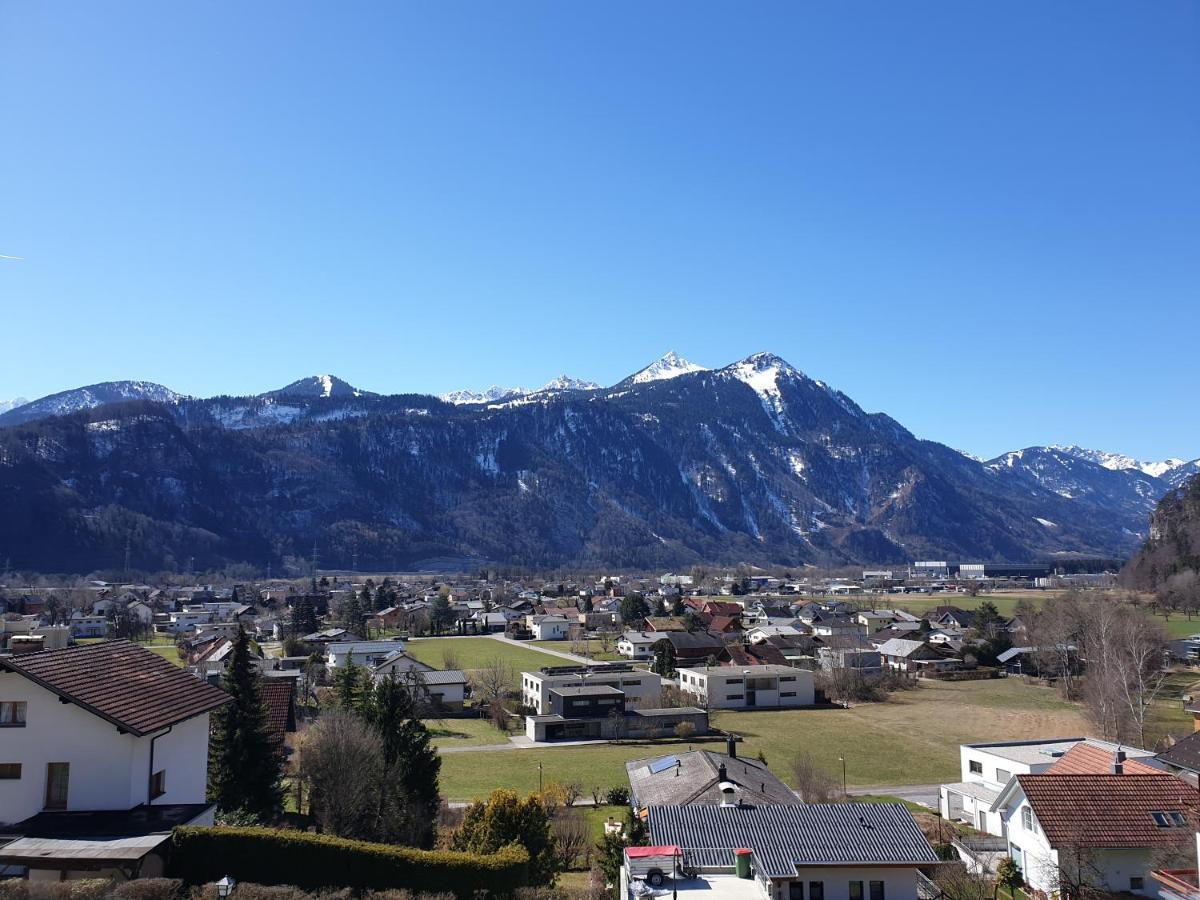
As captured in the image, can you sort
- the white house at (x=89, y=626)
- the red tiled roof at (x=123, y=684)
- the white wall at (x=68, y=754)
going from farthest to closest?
the white house at (x=89, y=626) → the red tiled roof at (x=123, y=684) → the white wall at (x=68, y=754)

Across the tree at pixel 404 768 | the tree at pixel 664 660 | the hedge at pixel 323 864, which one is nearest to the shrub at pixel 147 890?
the hedge at pixel 323 864

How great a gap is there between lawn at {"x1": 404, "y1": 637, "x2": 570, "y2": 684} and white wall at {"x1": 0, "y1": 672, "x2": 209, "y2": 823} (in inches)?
1735

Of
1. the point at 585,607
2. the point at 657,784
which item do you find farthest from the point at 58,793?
the point at 585,607

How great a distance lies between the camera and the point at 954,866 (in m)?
18.9

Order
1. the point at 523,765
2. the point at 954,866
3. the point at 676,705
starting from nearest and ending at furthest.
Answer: the point at 954,866 → the point at 523,765 → the point at 676,705

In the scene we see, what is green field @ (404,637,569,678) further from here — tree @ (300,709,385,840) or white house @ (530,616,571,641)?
tree @ (300,709,385,840)

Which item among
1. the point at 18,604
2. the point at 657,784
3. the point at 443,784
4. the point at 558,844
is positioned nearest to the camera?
the point at 558,844

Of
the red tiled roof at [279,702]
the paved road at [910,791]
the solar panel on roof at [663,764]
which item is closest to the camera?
the solar panel on roof at [663,764]

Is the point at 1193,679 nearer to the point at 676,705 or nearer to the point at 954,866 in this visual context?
the point at 676,705

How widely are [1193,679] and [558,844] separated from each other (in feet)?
162

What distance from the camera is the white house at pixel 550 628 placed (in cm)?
8731

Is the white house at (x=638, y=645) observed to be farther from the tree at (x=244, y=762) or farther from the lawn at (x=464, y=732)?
the tree at (x=244, y=762)

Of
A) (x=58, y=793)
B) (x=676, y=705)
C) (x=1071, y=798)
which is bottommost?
(x=676, y=705)

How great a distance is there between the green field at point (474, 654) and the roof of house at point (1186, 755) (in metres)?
40.4
